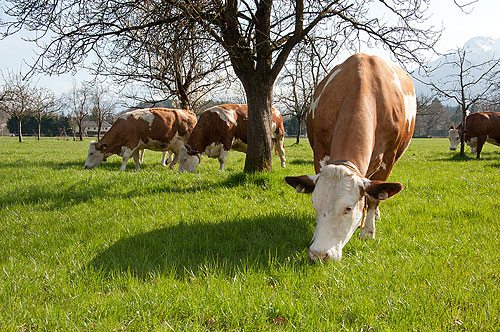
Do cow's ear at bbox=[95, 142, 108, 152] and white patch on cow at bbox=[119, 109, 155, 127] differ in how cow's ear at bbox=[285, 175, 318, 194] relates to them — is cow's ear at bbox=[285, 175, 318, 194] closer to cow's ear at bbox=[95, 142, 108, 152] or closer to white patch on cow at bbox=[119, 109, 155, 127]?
white patch on cow at bbox=[119, 109, 155, 127]

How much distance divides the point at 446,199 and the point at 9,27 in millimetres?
8916

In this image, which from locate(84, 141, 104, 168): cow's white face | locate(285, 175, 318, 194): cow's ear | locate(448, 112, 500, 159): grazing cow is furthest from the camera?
locate(448, 112, 500, 159): grazing cow

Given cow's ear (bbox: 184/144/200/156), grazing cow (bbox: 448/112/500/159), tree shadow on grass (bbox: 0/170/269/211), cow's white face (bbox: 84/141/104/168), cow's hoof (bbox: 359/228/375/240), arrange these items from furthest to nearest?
grazing cow (bbox: 448/112/500/159), cow's white face (bbox: 84/141/104/168), cow's ear (bbox: 184/144/200/156), tree shadow on grass (bbox: 0/170/269/211), cow's hoof (bbox: 359/228/375/240)

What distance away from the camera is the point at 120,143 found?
1189cm

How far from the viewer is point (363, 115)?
346cm

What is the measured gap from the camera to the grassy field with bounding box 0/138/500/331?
6.83 feet

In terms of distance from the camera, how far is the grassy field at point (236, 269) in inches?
82.0

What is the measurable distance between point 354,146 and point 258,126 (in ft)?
13.9

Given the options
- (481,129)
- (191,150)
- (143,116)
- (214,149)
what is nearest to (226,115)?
(214,149)

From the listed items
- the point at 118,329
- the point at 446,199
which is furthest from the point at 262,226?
the point at 446,199

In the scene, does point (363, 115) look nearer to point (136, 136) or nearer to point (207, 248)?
point (207, 248)

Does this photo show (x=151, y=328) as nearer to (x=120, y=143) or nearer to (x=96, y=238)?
(x=96, y=238)

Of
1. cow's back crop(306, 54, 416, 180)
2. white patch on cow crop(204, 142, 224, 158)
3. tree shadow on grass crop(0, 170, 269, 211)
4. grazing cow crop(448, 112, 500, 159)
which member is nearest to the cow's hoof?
cow's back crop(306, 54, 416, 180)

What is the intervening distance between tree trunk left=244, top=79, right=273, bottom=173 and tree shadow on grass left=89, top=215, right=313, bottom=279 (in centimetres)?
322
